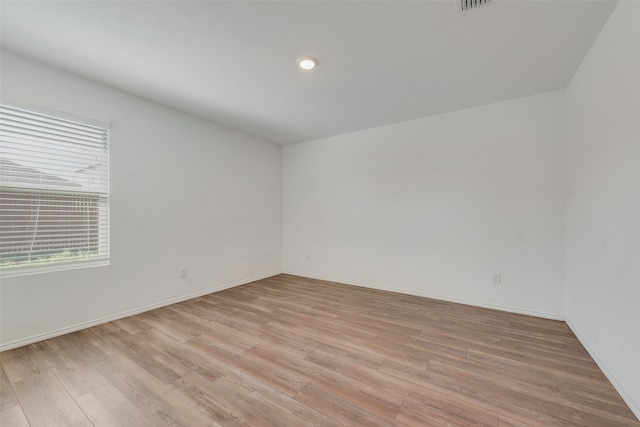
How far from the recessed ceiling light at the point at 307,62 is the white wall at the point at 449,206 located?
1860 millimetres

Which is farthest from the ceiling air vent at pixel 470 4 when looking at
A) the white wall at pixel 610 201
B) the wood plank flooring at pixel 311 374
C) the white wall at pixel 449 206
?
the wood plank flooring at pixel 311 374

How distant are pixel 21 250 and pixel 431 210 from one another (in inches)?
170

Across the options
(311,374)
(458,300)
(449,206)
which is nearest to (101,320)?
(311,374)

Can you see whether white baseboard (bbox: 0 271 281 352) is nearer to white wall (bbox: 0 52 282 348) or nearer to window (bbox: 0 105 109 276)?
white wall (bbox: 0 52 282 348)

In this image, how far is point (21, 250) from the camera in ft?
6.95

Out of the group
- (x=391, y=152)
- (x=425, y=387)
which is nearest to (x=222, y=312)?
(x=425, y=387)

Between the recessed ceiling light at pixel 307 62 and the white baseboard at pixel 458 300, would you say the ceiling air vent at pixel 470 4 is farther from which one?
the white baseboard at pixel 458 300

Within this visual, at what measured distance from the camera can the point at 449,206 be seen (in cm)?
323

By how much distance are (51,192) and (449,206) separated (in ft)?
14.2

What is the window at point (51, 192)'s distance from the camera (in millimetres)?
2078

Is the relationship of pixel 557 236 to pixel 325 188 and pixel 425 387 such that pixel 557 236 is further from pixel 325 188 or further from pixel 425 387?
pixel 325 188

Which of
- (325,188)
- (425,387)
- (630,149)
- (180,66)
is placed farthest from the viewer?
(325,188)

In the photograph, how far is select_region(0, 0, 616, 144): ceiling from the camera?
161 cm

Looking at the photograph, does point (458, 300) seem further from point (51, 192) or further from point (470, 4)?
point (51, 192)
